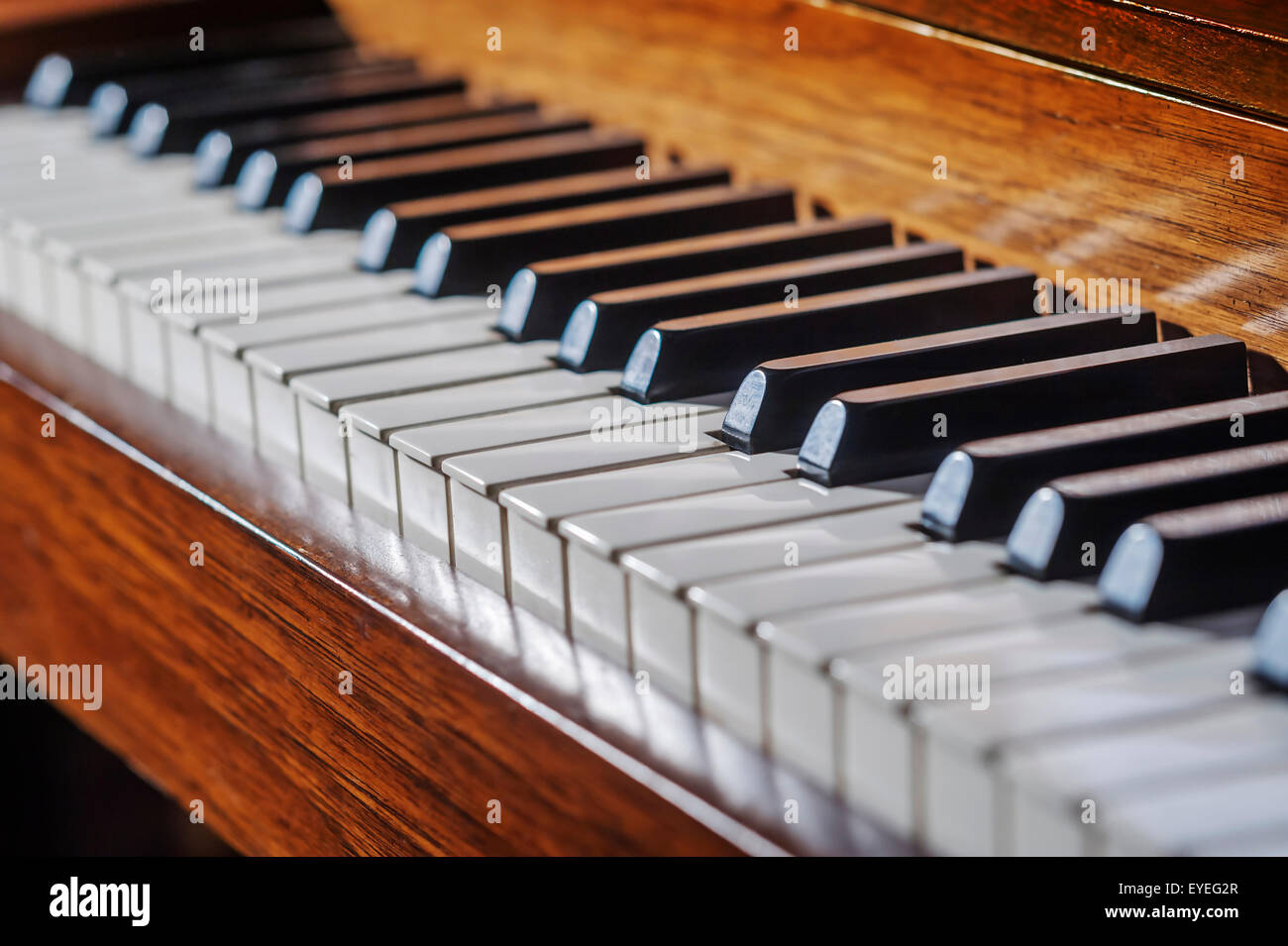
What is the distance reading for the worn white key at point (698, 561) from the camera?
1.08m

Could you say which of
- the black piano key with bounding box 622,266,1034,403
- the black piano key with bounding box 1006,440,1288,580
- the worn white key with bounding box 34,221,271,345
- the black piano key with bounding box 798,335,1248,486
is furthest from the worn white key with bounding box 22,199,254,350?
the black piano key with bounding box 1006,440,1288,580

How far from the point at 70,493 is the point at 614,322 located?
2.39 feet

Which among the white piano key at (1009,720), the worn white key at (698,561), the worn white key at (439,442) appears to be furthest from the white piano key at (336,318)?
the white piano key at (1009,720)

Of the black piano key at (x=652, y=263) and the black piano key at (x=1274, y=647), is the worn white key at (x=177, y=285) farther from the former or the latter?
the black piano key at (x=1274, y=647)

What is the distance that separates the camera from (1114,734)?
0.88 m

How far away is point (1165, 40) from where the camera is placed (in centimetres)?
137

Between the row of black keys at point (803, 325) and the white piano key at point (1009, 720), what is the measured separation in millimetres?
71

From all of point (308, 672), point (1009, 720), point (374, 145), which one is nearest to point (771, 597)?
point (1009, 720)

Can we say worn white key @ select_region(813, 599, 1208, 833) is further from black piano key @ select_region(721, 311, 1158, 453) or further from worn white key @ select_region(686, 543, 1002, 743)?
black piano key @ select_region(721, 311, 1158, 453)

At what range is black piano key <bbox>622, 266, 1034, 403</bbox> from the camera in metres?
1.43

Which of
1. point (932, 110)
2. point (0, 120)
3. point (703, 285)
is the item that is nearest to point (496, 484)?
point (703, 285)

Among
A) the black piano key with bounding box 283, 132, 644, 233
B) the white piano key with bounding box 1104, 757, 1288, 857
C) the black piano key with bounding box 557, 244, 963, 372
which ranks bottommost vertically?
the white piano key with bounding box 1104, 757, 1288, 857

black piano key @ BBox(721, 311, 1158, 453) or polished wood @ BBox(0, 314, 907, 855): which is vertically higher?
black piano key @ BBox(721, 311, 1158, 453)
